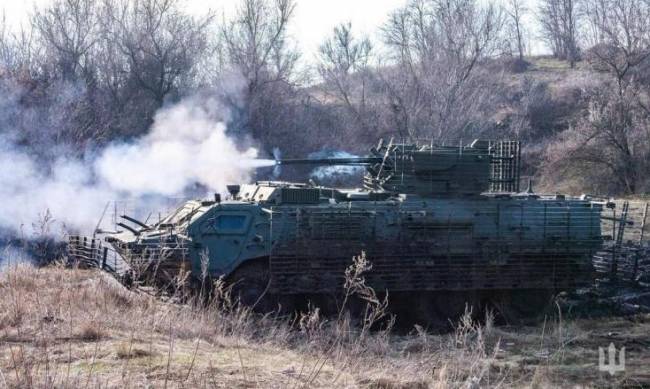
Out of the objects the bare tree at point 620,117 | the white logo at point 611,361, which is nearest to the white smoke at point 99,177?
the white logo at point 611,361

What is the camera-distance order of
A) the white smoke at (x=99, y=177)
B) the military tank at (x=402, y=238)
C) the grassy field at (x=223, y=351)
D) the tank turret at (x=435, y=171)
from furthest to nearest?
the white smoke at (x=99, y=177)
the tank turret at (x=435, y=171)
the military tank at (x=402, y=238)
the grassy field at (x=223, y=351)

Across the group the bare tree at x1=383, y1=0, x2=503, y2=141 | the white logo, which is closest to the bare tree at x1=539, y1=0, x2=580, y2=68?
the bare tree at x1=383, y1=0, x2=503, y2=141

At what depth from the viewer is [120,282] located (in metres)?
13.7

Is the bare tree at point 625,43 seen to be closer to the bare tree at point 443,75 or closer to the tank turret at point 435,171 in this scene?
the bare tree at point 443,75

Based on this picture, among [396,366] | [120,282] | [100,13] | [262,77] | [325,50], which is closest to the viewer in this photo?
[396,366]

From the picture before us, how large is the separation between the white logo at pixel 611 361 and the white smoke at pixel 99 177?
8641mm

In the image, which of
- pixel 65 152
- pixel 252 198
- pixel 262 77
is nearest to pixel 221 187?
pixel 65 152

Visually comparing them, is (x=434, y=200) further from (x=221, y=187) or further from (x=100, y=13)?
(x=100, y=13)

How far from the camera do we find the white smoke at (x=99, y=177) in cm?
1894

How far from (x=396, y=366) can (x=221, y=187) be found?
→ 44.6ft

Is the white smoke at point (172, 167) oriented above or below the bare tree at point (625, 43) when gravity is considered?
below

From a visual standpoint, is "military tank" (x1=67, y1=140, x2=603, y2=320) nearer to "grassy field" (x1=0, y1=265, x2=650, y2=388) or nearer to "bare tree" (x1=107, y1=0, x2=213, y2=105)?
"grassy field" (x1=0, y1=265, x2=650, y2=388)

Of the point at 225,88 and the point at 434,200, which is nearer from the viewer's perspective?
the point at 434,200

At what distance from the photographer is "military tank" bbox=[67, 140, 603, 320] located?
1416 centimetres
